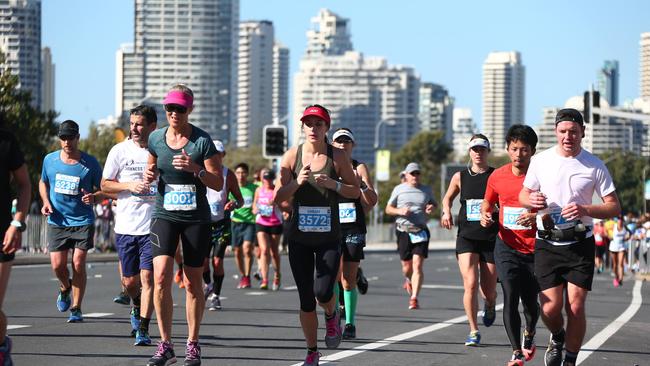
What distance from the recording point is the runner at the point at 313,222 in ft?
35.6

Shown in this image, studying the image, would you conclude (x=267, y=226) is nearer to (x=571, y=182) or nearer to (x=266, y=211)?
(x=266, y=211)

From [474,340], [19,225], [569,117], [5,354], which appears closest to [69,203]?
[474,340]

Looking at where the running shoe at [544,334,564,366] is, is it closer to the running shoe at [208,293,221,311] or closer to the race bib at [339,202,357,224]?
the race bib at [339,202,357,224]

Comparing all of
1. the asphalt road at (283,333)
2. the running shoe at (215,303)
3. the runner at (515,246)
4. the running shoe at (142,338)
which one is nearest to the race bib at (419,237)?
the asphalt road at (283,333)

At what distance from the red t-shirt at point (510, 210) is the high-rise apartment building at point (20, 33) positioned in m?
37.8

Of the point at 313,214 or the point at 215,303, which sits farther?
the point at 215,303

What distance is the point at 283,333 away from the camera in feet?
48.1

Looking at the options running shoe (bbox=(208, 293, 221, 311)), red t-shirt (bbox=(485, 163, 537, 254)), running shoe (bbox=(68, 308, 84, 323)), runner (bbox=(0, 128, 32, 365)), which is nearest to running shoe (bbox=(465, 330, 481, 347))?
red t-shirt (bbox=(485, 163, 537, 254))

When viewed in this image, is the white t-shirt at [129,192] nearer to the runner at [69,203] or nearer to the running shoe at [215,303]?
the runner at [69,203]

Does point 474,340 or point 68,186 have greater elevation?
point 68,186

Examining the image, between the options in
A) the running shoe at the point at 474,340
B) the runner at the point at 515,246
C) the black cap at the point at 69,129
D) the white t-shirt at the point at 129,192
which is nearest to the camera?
the runner at the point at 515,246

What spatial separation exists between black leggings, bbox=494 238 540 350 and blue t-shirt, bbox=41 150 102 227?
4.99 meters

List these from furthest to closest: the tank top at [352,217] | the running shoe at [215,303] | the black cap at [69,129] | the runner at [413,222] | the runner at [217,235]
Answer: the runner at [413,222] < the running shoe at [215,303] < the runner at [217,235] < the black cap at [69,129] < the tank top at [352,217]

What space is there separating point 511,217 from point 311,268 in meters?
1.74
